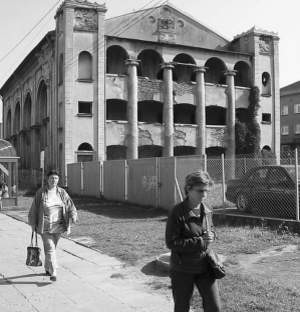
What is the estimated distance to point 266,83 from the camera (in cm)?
4072

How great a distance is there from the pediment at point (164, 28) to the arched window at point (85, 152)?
7841 mm

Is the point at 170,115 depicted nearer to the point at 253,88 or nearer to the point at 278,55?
the point at 253,88

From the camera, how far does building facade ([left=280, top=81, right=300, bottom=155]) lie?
70.4 metres

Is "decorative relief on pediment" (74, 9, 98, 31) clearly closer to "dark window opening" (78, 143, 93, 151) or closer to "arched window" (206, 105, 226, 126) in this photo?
"dark window opening" (78, 143, 93, 151)

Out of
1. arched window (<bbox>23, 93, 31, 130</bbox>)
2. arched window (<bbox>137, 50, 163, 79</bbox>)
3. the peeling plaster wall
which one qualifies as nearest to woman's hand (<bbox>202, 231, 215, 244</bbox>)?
the peeling plaster wall

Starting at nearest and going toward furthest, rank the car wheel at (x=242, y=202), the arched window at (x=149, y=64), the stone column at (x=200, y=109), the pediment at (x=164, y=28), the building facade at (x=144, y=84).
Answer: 1. the car wheel at (x=242, y=202)
2. the building facade at (x=144, y=84)
3. the pediment at (x=164, y=28)
4. the arched window at (x=149, y=64)
5. the stone column at (x=200, y=109)

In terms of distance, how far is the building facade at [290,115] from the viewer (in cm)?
7038

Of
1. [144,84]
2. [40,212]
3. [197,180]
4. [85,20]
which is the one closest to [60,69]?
[85,20]

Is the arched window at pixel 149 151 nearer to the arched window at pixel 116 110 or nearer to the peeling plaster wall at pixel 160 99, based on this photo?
the peeling plaster wall at pixel 160 99

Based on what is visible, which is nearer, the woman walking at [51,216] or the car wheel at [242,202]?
the woman walking at [51,216]

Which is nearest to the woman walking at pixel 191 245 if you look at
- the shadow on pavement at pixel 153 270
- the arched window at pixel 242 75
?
the shadow on pavement at pixel 153 270

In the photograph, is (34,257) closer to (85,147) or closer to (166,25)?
(85,147)

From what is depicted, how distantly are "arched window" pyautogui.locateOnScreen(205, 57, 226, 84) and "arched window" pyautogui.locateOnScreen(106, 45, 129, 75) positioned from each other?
6.99 m

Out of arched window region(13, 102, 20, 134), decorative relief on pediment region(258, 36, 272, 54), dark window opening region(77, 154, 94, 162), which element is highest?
decorative relief on pediment region(258, 36, 272, 54)
